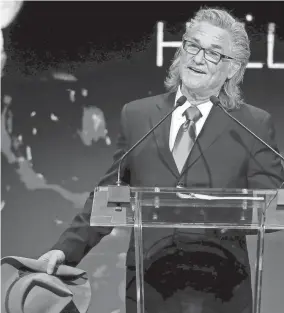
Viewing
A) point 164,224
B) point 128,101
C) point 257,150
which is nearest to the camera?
point 164,224

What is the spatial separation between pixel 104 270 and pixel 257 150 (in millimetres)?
970

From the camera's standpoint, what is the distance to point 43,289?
6.66ft

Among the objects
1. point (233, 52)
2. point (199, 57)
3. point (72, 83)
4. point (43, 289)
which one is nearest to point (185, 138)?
point (199, 57)

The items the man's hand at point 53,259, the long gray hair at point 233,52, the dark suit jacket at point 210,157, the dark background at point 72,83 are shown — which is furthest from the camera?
the dark background at point 72,83

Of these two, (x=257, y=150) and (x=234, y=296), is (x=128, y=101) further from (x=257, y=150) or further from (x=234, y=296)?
(x=234, y=296)

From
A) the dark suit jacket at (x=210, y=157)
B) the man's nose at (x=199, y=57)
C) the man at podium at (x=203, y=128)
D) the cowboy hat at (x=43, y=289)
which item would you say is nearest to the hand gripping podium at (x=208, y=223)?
the cowboy hat at (x=43, y=289)

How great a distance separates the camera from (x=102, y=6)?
3193 mm

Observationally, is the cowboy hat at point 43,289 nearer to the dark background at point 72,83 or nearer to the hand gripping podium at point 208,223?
the hand gripping podium at point 208,223

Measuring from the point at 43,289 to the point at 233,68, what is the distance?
140 centimetres

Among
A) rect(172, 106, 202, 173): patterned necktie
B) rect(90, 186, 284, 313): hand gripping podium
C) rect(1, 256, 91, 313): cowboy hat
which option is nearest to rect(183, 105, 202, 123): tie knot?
rect(172, 106, 202, 173): patterned necktie

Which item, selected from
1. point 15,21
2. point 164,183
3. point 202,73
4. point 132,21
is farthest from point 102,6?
point 164,183

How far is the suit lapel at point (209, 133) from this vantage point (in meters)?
2.81

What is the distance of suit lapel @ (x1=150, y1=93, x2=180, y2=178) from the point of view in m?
2.82

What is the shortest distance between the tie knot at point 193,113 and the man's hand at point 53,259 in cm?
84
